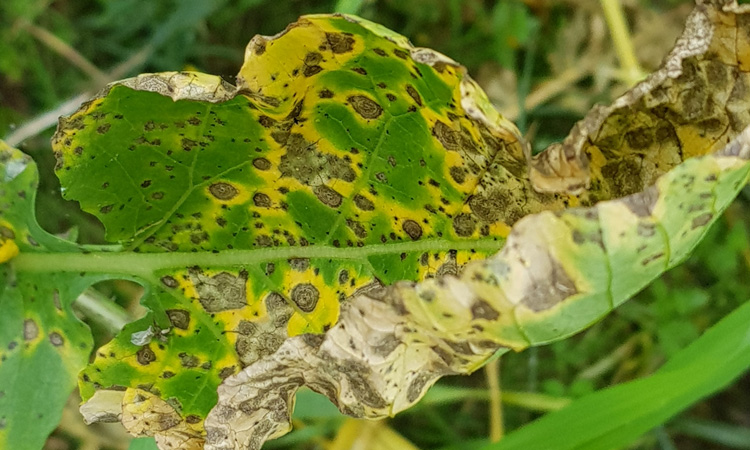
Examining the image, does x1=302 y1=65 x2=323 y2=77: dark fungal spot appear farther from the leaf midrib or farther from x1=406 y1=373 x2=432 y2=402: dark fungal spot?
x1=406 y1=373 x2=432 y2=402: dark fungal spot

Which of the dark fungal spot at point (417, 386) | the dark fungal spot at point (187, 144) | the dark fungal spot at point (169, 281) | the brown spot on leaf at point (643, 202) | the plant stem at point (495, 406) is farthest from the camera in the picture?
the plant stem at point (495, 406)

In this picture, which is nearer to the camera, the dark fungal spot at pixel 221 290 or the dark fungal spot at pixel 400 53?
the dark fungal spot at pixel 400 53

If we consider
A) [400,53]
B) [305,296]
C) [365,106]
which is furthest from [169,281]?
[400,53]

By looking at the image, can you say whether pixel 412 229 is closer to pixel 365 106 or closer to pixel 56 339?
pixel 365 106

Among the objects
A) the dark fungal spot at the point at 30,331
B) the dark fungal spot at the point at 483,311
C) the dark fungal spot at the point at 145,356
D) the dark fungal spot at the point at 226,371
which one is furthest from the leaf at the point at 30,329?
the dark fungal spot at the point at 483,311

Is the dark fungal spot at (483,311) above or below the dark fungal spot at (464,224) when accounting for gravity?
above

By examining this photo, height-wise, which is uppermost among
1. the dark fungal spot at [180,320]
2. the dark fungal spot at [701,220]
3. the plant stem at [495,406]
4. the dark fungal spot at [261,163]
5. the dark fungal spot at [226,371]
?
the dark fungal spot at [701,220]

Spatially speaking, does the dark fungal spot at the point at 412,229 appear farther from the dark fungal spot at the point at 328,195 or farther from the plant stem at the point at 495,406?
the plant stem at the point at 495,406
